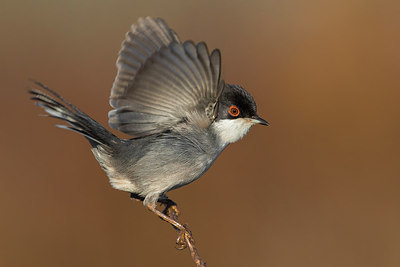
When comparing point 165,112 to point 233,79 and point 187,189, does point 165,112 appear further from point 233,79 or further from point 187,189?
point 233,79

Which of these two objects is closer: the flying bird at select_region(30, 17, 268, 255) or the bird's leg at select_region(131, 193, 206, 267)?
the flying bird at select_region(30, 17, 268, 255)

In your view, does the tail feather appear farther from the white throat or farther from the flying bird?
the white throat

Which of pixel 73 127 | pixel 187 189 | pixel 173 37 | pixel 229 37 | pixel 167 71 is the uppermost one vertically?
pixel 229 37

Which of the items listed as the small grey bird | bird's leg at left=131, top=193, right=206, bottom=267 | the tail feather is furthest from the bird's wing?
bird's leg at left=131, top=193, right=206, bottom=267

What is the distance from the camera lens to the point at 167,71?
304cm

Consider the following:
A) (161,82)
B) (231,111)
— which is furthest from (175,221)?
(161,82)

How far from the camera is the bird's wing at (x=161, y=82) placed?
300 cm

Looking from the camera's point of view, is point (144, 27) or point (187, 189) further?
point (187, 189)

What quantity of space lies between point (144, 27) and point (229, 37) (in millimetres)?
5690

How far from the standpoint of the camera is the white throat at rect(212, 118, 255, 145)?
135 inches

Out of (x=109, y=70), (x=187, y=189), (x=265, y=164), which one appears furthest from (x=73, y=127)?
(x=109, y=70)

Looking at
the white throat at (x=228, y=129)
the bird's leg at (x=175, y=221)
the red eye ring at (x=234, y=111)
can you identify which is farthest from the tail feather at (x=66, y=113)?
the red eye ring at (x=234, y=111)

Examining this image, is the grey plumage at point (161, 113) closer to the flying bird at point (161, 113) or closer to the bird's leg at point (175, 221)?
the flying bird at point (161, 113)

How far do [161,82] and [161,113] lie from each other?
264mm
